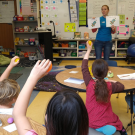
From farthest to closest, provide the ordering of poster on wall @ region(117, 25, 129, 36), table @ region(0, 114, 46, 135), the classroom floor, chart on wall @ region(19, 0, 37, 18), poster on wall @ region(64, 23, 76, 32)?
1. chart on wall @ region(19, 0, 37, 18)
2. poster on wall @ region(64, 23, 76, 32)
3. poster on wall @ region(117, 25, 129, 36)
4. the classroom floor
5. table @ region(0, 114, 46, 135)

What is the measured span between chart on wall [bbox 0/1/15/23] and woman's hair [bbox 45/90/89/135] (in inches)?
285

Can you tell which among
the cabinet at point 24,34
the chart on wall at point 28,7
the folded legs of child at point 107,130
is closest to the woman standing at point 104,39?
the folded legs of child at point 107,130

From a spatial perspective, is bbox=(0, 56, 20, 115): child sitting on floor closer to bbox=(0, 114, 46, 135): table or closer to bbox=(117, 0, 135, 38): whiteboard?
bbox=(0, 114, 46, 135): table

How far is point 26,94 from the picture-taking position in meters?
0.67

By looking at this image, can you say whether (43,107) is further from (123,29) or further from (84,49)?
(123,29)

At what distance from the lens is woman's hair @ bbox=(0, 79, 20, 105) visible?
1.22 metres

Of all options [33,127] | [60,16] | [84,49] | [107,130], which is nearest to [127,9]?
[84,49]

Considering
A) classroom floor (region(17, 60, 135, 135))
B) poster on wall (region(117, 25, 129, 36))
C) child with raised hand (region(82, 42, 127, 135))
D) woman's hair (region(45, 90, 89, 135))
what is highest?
poster on wall (region(117, 25, 129, 36))

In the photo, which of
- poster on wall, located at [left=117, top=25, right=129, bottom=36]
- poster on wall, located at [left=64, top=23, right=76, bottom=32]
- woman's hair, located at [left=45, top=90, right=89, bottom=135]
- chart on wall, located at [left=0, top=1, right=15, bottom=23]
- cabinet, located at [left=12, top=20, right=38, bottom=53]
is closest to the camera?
woman's hair, located at [left=45, top=90, right=89, bottom=135]

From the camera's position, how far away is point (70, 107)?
0.60 meters

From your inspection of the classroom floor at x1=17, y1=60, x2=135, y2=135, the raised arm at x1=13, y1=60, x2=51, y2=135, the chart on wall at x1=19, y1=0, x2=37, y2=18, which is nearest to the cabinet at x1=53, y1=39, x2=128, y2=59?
the chart on wall at x1=19, y1=0, x2=37, y2=18

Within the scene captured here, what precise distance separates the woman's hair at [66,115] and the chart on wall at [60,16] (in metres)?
6.00

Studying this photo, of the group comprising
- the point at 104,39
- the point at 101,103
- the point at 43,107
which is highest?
the point at 104,39

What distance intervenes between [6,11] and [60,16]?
2.47m
